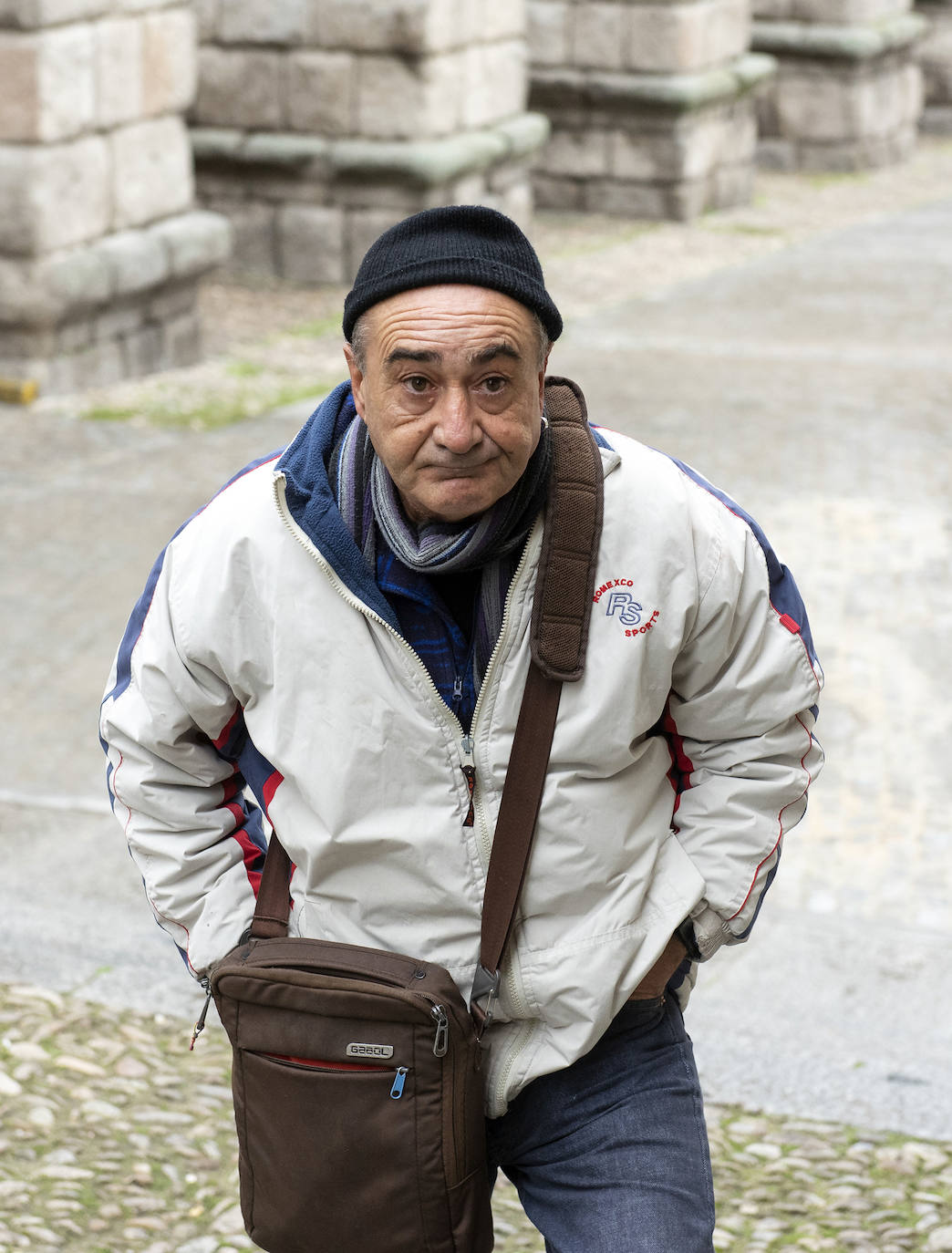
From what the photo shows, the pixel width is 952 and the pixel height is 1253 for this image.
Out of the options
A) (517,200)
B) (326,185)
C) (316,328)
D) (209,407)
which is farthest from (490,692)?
(517,200)

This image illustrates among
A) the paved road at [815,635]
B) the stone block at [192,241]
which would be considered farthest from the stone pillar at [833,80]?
the stone block at [192,241]

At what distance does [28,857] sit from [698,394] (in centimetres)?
562

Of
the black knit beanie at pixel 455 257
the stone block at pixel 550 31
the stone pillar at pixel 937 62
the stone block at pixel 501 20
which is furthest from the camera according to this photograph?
the stone pillar at pixel 937 62

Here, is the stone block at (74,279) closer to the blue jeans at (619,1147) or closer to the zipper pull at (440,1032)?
the blue jeans at (619,1147)

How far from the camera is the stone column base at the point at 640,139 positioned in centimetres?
1480

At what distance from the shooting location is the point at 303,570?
2238 mm

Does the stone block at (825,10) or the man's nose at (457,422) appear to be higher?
the man's nose at (457,422)

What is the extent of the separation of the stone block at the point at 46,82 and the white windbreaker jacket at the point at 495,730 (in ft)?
21.2

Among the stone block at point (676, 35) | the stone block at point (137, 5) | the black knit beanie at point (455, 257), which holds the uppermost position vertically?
the black knit beanie at point (455, 257)

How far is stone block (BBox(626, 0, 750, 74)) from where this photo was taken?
14.4 m

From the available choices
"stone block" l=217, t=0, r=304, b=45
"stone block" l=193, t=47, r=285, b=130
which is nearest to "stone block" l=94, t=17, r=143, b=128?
"stone block" l=217, t=0, r=304, b=45

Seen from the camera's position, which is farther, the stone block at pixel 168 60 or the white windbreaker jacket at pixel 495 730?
the stone block at pixel 168 60

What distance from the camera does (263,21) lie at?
38.6 feet

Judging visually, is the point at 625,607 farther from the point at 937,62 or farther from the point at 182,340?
the point at 937,62
